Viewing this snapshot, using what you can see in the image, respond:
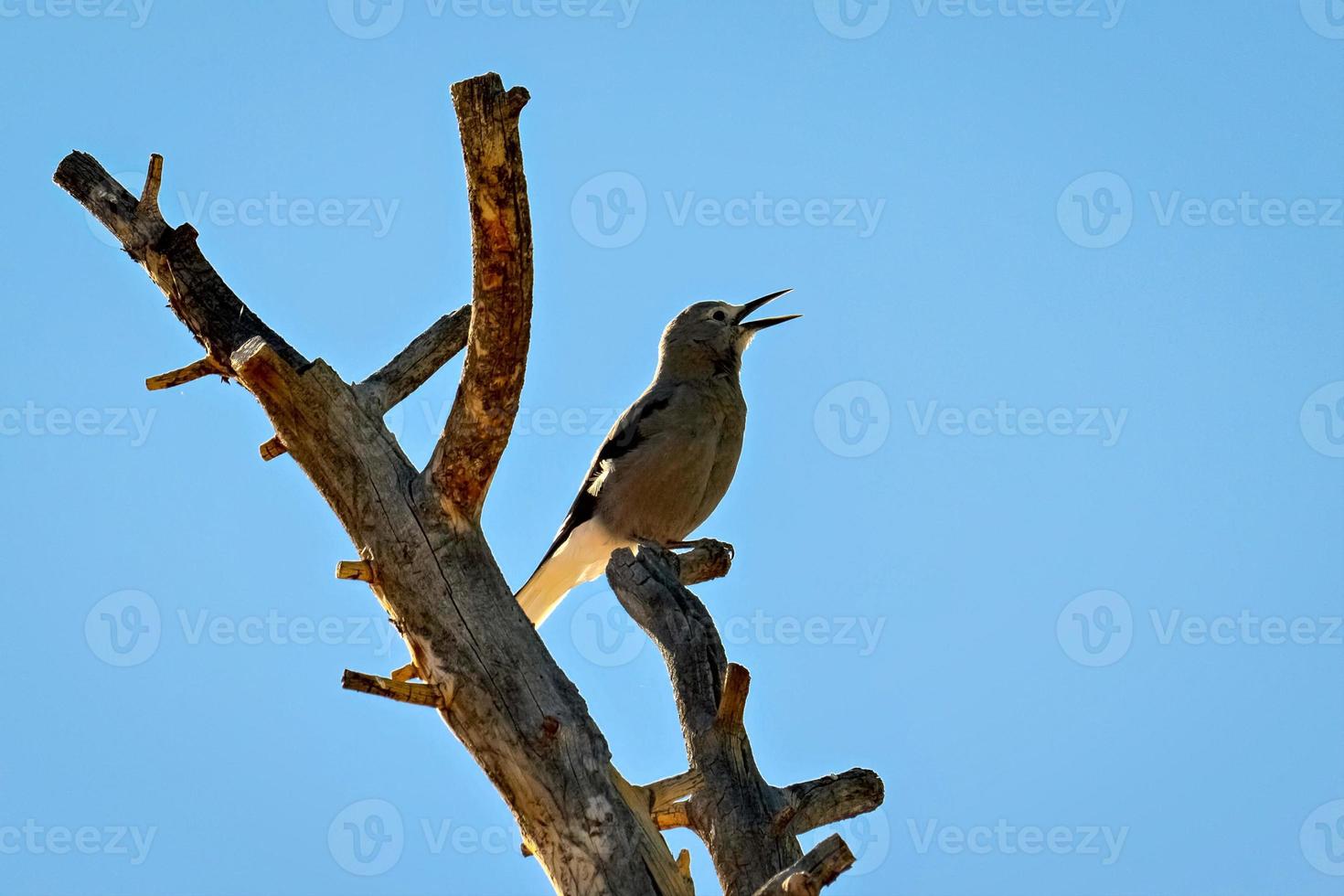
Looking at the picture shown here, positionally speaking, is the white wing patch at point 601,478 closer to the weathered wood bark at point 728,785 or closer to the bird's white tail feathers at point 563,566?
the bird's white tail feathers at point 563,566

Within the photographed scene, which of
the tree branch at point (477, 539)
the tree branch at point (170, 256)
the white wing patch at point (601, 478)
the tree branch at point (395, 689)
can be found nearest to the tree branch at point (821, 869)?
the tree branch at point (477, 539)

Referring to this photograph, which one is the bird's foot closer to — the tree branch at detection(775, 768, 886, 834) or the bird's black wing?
the bird's black wing

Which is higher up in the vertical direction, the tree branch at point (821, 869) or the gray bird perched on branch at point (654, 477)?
the gray bird perched on branch at point (654, 477)

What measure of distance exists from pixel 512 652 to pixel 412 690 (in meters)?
0.35

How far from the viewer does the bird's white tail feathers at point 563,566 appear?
7.30 m

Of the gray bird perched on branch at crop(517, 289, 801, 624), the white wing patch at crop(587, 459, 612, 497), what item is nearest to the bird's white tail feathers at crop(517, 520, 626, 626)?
the gray bird perched on branch at crop(517, 289, 801, 624)

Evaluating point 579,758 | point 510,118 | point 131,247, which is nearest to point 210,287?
point 131,247

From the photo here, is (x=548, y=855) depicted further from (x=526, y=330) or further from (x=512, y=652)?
(x=526, y=330)

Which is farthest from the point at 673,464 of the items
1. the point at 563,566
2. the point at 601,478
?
the point at 563,566

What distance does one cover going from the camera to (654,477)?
7.16m

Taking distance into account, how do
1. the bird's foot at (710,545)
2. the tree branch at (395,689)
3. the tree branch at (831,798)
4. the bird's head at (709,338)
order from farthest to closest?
the bird's head at (709,338)
the bird's foot at (710,545)
the tree branch at (831,798)
the tree branch at (395,689)

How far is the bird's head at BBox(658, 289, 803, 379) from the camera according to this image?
7.93 meters

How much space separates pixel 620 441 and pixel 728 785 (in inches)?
116

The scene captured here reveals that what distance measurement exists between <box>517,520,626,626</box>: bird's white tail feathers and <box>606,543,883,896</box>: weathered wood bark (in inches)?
74.5
